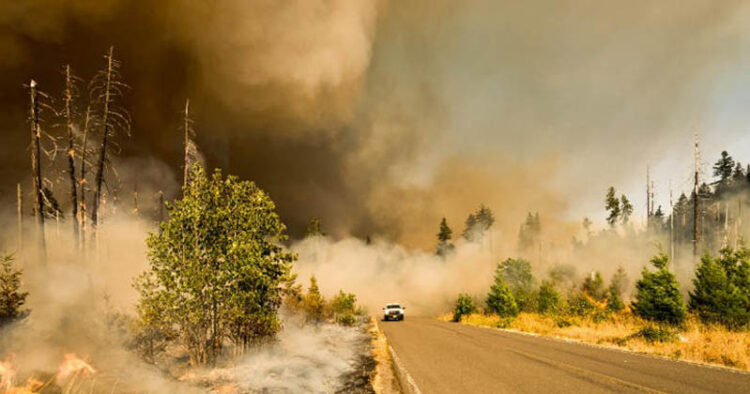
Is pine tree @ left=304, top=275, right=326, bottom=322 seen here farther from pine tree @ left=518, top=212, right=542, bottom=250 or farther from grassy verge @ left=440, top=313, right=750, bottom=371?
pine tree @ left=518, top=212, right=542, bottom=250

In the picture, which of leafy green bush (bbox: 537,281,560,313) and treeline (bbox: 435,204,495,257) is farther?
treeline (bbox: 435,204,495,257)

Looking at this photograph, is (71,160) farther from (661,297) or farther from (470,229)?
(470,229)

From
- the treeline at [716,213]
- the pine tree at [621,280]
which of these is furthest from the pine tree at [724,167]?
the pine tree at [621,280]

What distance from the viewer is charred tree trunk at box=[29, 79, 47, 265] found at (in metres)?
18.8

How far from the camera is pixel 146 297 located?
10320 millimetres

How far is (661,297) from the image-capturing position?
20.4 meters

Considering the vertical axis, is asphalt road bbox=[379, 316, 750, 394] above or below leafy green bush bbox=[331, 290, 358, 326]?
above

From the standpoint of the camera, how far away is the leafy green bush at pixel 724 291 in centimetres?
2147

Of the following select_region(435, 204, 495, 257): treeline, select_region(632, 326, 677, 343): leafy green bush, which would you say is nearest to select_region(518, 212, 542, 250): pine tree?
select_region(435, 204, 495, 257): treeline

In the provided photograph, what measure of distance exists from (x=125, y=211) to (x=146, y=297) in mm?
37857

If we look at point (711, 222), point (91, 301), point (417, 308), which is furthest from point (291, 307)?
point (711, 222)

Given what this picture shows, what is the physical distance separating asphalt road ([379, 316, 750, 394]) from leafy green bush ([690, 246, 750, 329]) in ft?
44.7

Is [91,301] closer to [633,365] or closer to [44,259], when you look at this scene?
[44,259]

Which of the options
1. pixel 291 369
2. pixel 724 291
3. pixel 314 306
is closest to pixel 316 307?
pixel 314 306
